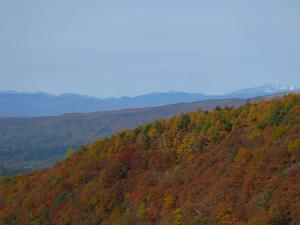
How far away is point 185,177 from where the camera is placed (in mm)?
60500

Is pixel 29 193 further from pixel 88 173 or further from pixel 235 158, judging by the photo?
pixel 235 158

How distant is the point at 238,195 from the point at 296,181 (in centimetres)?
697

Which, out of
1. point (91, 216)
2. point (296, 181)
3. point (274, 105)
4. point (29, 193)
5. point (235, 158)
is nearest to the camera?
point (296, 181)

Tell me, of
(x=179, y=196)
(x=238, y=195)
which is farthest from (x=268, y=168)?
(x=179, y=196)

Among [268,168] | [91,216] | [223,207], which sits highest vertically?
[268,168]

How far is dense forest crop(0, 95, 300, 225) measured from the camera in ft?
150

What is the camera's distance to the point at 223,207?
46.2 meters

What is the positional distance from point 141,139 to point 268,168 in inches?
1410

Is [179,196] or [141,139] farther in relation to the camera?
[141,139]

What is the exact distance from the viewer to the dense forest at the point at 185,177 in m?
45.6

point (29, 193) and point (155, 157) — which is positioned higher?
point (155, 157)

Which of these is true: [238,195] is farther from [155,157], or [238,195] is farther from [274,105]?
[155,157]

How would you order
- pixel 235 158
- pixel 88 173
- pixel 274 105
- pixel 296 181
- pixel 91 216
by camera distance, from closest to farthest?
pixel 296 181 → pixel 235 158 → pixel 274 105 → pixel 91 216 → pixel 88 173

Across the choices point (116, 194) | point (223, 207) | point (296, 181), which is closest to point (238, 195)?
point (223, 207)
